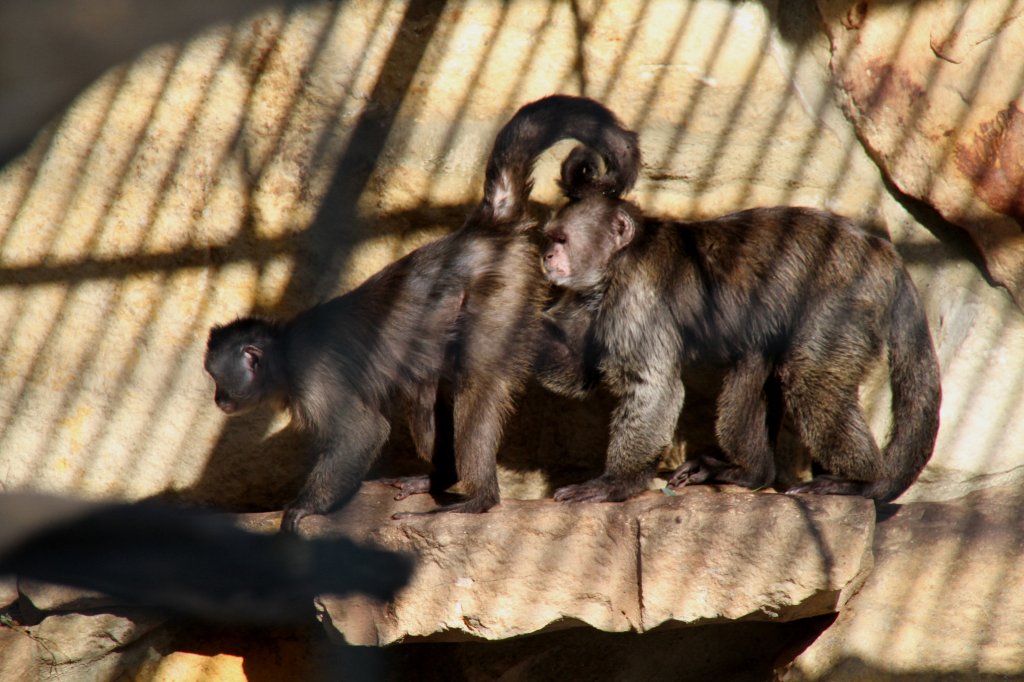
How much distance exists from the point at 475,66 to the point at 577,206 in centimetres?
84

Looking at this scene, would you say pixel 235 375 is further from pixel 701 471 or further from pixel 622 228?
pixel 701 471

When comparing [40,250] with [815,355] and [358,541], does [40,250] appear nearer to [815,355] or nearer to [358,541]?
[358,541]

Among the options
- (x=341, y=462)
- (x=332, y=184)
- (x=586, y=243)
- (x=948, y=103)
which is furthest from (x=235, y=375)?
(x=948, y=103)

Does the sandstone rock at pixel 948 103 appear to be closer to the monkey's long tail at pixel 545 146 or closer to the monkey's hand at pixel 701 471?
the monkey's long tail at pixel 545 146

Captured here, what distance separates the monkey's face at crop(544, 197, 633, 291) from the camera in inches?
177

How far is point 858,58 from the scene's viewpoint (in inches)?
191

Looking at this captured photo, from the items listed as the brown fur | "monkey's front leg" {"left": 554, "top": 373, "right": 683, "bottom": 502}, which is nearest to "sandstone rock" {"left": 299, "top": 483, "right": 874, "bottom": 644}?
"monkey's front leg" {"left": 554, "top": 373, "right": 683, "bottom": 502}

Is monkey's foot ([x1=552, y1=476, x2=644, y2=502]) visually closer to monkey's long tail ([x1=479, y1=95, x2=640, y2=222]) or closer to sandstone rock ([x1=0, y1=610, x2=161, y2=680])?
monkey's long tail ([x1=479, y1=95, x2=640, y2=222])

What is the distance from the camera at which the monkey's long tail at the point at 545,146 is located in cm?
425

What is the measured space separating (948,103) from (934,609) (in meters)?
2.22

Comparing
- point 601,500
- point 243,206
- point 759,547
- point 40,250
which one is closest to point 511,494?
point 601,500

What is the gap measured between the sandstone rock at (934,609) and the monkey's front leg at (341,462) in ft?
6.39

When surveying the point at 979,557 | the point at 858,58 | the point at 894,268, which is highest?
the point at 858,58

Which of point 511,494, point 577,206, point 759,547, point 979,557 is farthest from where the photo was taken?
point 511,494
